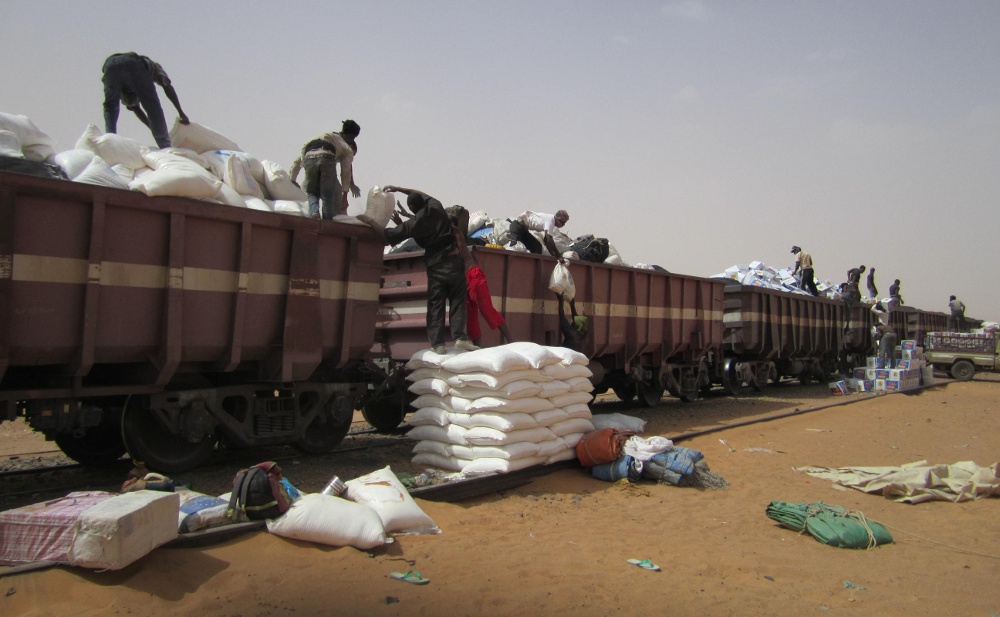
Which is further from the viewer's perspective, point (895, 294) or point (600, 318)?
point (895, 294)

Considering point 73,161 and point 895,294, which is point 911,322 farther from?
point 73,161

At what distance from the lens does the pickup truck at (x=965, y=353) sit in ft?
67.3

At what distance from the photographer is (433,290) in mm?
6652

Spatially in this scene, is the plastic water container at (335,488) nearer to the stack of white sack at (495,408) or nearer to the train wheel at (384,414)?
the stack of white sack at (495,408)

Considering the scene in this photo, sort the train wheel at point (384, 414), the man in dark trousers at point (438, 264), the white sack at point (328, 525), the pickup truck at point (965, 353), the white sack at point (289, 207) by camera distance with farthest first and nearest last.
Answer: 1. the pickup truck at point (965, 353)
2. the train wheel at point (384, 414)
3. the man in dark trousers at point (438, 264)
4. the white sack at point (289, 207)
5. the white sack at point (328, 525)

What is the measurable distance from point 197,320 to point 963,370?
2251cm

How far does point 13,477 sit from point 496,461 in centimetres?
410

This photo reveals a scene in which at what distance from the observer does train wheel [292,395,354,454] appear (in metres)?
6.54

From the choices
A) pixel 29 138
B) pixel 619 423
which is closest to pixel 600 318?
pixel 619 423

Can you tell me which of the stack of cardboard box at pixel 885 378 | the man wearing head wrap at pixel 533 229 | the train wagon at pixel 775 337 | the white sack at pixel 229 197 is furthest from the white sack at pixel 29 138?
the stack of cardboard box at pixel 885 378

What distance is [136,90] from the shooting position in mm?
6625

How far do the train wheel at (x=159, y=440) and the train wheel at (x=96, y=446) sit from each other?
1.67ft

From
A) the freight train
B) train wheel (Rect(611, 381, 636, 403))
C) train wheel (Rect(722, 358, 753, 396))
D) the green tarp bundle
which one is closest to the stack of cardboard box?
train wheel (Rect(722, 358, 753, 396))

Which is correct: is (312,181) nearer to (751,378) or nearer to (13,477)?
(13,477)
